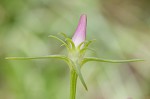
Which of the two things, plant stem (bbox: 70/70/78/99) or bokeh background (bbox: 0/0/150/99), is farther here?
bokeh background (bbox: 0/0/150/99)

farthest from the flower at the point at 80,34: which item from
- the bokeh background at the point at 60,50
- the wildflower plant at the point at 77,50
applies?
the bokeh background at the point at 60,50

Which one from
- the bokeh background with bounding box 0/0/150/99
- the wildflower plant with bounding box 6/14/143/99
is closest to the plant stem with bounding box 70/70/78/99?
the wildflower plant with bounding box 6/14/143/99

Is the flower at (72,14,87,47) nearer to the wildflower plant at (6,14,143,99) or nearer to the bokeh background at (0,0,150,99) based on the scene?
the wildflower plant at (6,14,143,99)

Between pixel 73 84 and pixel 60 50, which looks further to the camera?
pixel 60 50

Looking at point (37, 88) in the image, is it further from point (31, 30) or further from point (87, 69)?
point (31, 30)

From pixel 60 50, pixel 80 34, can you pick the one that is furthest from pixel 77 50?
pixel 60 50

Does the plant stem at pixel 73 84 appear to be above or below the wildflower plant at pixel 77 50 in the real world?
below

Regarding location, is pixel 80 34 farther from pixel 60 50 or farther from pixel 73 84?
pixel 60 50

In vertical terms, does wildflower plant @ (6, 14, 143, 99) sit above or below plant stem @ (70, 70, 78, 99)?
above

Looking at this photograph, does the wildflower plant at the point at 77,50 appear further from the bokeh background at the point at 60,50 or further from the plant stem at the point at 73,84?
the bokeh background at the point at 60,50
